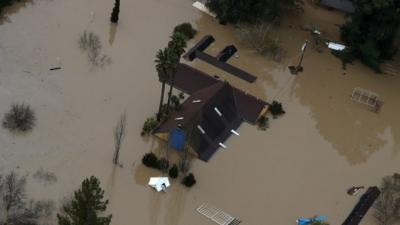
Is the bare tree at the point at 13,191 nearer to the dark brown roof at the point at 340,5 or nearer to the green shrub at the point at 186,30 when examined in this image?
the green shrub at the point at 186,30

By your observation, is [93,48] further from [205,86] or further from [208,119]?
[208,119]

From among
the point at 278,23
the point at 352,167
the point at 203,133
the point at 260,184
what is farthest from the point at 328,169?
the point at 278,23

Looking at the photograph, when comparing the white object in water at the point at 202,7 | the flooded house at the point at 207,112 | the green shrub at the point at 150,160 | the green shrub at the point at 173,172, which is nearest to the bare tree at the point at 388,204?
the flooded house at the point at 207,112

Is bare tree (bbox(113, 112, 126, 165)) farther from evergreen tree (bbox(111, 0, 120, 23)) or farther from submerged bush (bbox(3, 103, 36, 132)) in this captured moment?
evergreen tree (bbox(111, 0, 120, 23))

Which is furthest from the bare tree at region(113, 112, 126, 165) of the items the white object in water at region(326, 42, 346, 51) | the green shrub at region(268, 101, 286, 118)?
the white object in water at region(326, 42, 346, 51)

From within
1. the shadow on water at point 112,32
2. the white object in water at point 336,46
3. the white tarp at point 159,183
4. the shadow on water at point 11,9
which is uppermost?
the white object in water at point 336,46

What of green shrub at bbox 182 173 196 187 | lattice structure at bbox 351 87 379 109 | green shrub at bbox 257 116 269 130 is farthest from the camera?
lattice structure at bbox 351 87 379 109
